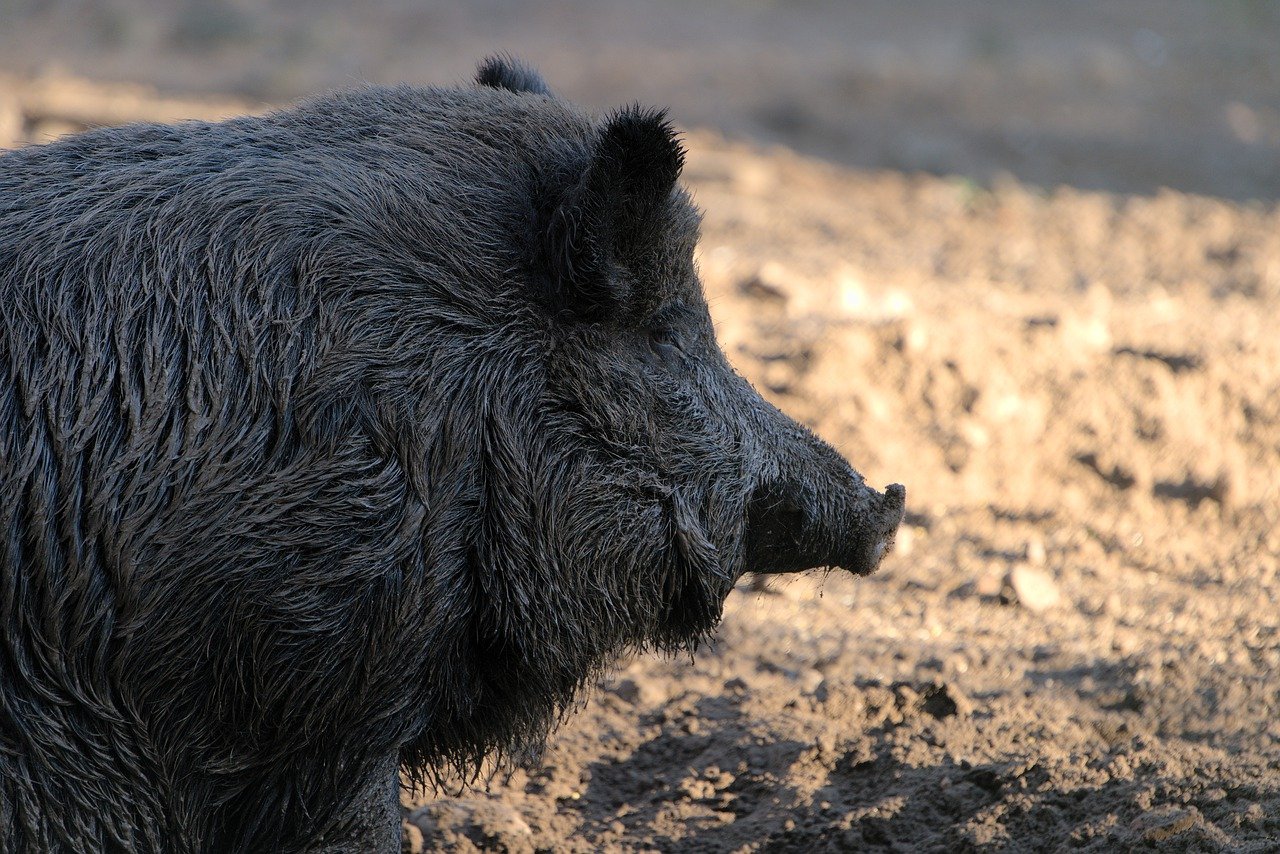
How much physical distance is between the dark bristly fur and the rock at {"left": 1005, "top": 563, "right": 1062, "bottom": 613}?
206 cm

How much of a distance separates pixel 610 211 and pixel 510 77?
1.00 metres

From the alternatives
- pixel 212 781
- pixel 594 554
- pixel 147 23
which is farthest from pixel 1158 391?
pixel 147 23

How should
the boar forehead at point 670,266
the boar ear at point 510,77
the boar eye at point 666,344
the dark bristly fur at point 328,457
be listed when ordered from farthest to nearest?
the boar ear at point 510,77
the boar eye at point 666,344
the boar forehead at point 670,266
the dark bristly fur at point 328,457

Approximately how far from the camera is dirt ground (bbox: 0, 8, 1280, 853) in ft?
11.8

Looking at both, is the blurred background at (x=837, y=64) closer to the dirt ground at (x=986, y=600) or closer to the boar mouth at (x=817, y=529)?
the dirt ground at (x=986, y=600)

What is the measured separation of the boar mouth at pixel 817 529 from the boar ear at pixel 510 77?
1386 millimetres

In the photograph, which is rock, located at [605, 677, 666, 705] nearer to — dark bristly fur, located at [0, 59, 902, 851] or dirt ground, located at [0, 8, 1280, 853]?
dirt ground, located at [0, 8, 1280, 853]

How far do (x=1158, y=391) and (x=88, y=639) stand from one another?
16.8 ft

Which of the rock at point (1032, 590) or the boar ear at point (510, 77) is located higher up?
the boar ear at point (510, 77)

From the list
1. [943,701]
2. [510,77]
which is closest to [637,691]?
[943,701]

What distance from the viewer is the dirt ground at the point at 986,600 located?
3590mm

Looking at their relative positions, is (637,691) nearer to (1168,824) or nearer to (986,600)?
(986,600)

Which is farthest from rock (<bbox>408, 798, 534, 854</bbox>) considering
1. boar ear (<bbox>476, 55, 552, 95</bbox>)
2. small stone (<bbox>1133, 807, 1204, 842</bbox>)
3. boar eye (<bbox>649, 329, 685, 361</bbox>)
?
boar ear (<bbox>476, 55, 552, 95</bbox>)

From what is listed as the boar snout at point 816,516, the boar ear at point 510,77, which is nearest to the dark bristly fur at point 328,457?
the boar snout at point 816,516
